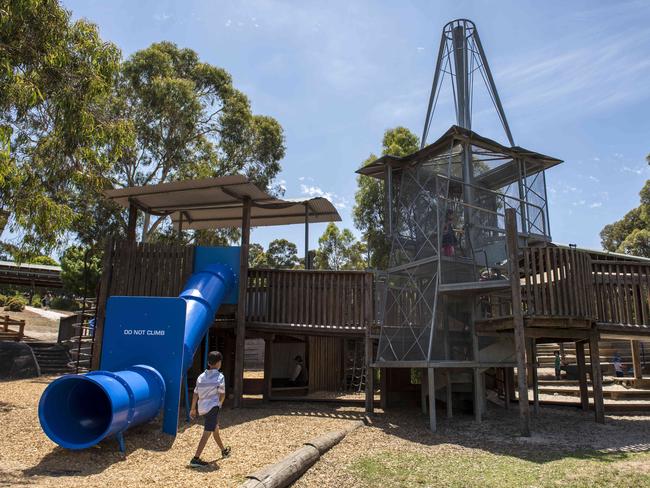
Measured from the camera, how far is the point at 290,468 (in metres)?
5.82

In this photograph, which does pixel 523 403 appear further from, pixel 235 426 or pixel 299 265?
pixel 299 265

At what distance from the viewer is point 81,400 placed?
7.23 metres

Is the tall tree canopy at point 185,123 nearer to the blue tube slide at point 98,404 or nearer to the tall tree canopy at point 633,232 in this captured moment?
the blue tube slide at point 98,404

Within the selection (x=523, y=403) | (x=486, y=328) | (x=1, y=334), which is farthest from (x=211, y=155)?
(x=523, y=403)

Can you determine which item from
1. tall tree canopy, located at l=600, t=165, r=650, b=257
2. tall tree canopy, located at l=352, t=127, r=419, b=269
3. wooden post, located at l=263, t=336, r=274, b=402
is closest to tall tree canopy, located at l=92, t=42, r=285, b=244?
tall tree canopy, located at l=352, t=127, r=419, b=269

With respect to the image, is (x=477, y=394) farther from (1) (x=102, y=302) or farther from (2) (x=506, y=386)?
(1) (x=102, y=302)

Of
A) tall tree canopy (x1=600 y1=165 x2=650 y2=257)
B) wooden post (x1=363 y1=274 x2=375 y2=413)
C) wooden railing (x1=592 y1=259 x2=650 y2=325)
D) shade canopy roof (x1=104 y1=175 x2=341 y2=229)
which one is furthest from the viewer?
tall tree canopy (x1=600 y1=165 x2=650 y2=257)

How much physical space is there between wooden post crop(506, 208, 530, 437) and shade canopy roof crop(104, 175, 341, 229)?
5604 mm

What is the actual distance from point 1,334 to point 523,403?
64.0 feet

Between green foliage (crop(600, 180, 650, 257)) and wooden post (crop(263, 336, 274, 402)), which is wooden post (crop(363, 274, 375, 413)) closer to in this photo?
wooden post (crop(263, 336, 274, 402))

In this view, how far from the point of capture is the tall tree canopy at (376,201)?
23953 mm

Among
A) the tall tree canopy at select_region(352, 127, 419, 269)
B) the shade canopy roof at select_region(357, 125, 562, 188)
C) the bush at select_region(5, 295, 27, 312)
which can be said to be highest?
the tall tree canopy at select_region(352, 127, 419, 269)

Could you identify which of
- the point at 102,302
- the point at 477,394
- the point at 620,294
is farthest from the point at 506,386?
the point at 102,302

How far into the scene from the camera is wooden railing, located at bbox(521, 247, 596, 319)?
9.49 metres
